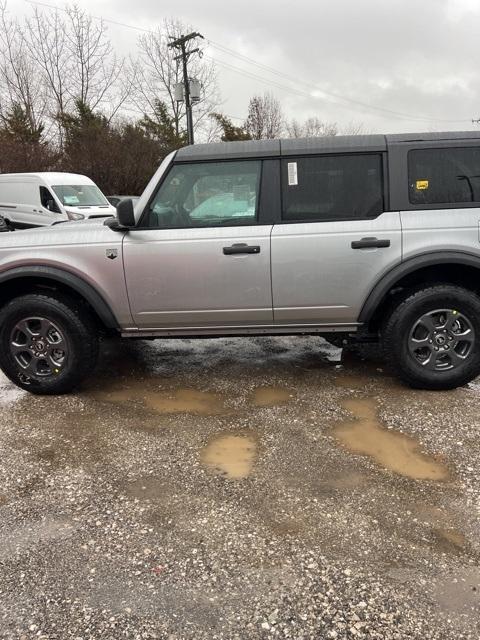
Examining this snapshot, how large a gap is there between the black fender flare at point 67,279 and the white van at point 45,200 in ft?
38.1

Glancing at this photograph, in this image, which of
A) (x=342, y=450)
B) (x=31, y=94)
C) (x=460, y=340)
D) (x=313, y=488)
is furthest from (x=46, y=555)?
(x=31, y=94)

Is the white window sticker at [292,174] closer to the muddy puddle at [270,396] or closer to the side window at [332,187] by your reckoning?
the side window at [332,187]

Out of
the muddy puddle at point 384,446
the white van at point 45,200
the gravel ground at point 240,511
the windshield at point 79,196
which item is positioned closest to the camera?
the gravel ground at point 240,511

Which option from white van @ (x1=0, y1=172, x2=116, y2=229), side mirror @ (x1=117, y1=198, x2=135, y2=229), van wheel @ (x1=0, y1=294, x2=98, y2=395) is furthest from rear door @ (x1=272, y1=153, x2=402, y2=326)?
white van @ (x1=0, y1=172, x2=116, y2=229)

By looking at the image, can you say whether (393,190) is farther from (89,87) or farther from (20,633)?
(89,87)

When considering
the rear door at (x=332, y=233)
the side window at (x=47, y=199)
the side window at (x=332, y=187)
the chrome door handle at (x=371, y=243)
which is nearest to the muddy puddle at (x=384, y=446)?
the rear door at (x=332, y=233)

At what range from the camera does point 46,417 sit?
390 centimetres

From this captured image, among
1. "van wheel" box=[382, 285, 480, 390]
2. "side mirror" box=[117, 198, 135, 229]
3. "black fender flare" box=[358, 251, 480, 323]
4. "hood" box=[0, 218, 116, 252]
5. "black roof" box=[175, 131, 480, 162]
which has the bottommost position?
→ "van wheel" box=[382, 285, 480, 390]

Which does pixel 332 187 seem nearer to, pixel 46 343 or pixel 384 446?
pixel 384 446

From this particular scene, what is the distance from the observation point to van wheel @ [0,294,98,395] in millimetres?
4059

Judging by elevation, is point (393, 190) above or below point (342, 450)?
above

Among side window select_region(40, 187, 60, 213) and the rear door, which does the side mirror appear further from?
side window select_region(40, 187, 60, 213)

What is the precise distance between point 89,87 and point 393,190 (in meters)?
32.4

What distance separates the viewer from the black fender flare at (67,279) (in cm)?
396
